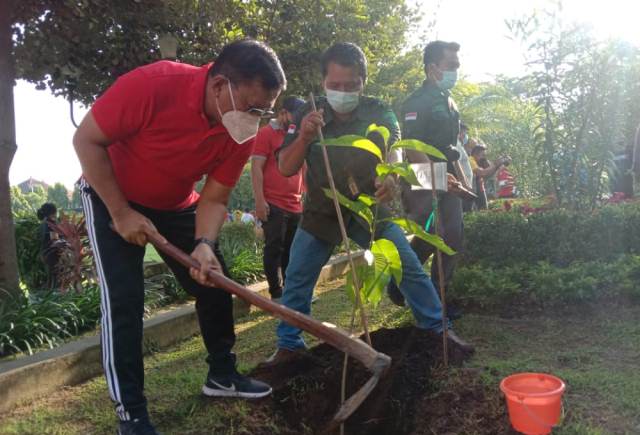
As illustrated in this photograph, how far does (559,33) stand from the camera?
616 cm

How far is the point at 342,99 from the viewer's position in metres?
3.11

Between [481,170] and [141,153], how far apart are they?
6790mm

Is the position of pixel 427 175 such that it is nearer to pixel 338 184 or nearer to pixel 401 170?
pixel 338 184

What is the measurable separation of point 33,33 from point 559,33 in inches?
220

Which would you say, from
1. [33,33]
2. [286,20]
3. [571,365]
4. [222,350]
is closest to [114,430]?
[222,350]

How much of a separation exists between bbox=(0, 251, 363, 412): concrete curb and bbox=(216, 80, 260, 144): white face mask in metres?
2.02

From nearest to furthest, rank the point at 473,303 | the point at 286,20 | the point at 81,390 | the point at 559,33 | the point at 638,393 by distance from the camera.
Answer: the point at 638,393 < the point at 81,390 < the point at 473,303 < the point at 559,33 < the point at 286,20

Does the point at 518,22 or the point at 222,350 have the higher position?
the point at 518,22

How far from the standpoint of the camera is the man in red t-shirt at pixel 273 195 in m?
5.18

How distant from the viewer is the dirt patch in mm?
2494

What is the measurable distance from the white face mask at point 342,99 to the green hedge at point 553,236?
115 inches

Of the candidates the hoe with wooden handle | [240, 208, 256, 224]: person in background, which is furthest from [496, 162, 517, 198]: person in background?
the hoe with wooden handle

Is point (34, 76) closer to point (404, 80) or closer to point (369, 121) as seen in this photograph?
point (369, 121)

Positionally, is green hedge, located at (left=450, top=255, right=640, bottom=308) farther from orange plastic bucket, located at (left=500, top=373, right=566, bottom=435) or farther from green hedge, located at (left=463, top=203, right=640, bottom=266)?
orange plastic bucket, located at (left=500, top=373, right=566, bottom=435)
